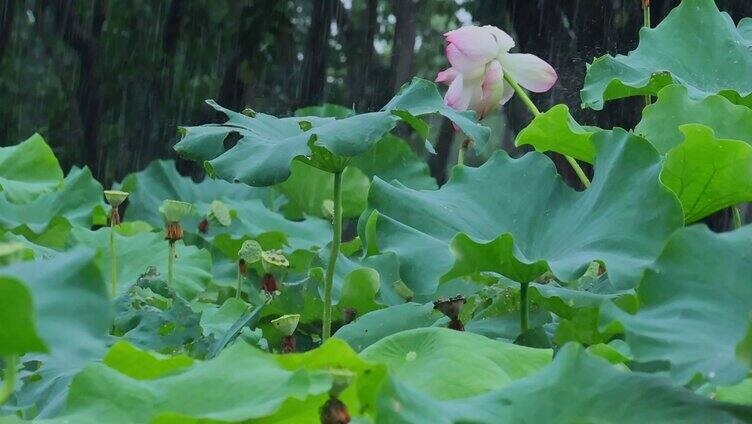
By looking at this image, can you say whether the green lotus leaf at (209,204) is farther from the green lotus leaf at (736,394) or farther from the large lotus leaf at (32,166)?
the green lotus leaf at (736,394)

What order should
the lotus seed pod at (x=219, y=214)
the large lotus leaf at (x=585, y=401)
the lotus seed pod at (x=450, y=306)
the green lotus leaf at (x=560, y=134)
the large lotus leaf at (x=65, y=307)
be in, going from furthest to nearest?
the lotus seed pod at (x=219, y=214) < the green lotus leaf at (x=560, y=134) < the lotus seed pod at (x=450, y=306) < the large lotus leaf at (x=585, y=401) < the large lotus leaf at (x=65, y=307)

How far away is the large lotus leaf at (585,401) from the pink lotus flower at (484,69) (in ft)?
1.94

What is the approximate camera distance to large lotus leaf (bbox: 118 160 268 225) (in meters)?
A: 2.72

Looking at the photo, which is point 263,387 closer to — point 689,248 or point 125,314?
point 689,248

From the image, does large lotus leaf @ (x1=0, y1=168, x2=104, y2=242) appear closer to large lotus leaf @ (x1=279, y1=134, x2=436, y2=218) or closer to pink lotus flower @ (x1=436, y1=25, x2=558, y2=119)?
large lotus leaf @ (x1=279, y1=134, x2=436, y2=218)

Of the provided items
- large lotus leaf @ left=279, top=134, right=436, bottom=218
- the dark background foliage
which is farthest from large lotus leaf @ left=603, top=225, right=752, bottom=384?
the dark background foliage

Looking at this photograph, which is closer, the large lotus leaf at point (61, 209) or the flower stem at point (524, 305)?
the flower stem at point (524, 305)

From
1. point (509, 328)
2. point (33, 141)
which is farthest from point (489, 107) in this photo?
point (33, 141)

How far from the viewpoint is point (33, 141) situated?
5.81 feet

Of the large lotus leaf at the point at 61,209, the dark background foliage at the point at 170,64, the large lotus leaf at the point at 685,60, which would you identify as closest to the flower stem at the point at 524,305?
the large lotus leaf at the point at 685,60

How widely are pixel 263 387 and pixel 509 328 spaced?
0.38 metres

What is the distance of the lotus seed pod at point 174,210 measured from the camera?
4.30 feet

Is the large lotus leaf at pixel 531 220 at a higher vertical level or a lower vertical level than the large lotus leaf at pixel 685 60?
lower

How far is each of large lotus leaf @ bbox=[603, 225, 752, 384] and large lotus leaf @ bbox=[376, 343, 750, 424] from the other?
0.07 ft
